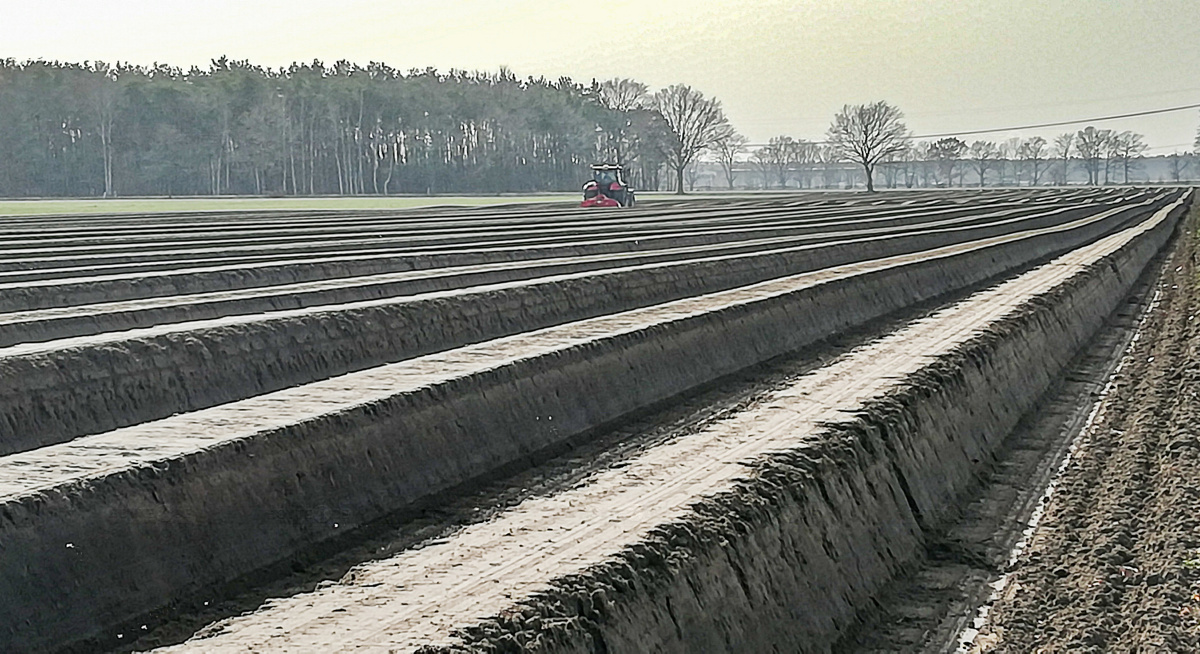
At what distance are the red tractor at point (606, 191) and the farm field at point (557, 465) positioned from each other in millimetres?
38382

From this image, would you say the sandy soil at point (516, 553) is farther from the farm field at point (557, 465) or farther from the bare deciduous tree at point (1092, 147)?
the bare deciduous tree at point (1092, 147)

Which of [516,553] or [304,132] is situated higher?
[304,132]

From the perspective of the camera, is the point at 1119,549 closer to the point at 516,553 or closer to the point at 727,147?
the point at 516,553

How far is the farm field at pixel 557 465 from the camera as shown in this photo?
5387mm

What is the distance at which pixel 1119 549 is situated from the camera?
705 centimetres

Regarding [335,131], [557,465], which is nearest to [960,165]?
[335,131]

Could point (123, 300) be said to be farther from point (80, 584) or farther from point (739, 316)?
point (80, 584)

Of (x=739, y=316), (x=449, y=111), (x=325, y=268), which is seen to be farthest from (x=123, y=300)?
(x=449, y=111)

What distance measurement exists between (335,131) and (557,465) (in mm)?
96923

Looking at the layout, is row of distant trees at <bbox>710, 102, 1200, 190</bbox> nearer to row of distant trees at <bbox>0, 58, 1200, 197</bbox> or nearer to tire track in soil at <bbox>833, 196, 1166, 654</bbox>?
row of distant trees at <bbox>0, 58, 1200, 197</bbox>

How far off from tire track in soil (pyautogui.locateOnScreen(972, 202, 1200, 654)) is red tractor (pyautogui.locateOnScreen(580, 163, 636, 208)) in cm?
4396

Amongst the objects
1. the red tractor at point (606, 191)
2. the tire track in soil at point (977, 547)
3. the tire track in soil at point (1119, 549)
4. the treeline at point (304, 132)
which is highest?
the treeline at point (304, 132)

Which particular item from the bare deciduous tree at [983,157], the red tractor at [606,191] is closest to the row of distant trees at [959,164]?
the bare deciduous tree at [983,157]

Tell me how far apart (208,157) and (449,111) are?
916 inches
